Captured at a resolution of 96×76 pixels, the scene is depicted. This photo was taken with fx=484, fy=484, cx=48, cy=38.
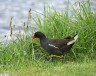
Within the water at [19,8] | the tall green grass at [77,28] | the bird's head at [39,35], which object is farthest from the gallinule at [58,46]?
the water at [19,8]

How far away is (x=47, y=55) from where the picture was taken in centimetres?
1005

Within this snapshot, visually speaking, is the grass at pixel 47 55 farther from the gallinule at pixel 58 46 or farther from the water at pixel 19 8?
the water at pixel 19 8

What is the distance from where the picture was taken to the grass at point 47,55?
29.2ft

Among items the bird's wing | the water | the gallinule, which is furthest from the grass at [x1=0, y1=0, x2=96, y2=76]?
the water

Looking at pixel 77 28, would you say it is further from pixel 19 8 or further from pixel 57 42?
pixel 19 8

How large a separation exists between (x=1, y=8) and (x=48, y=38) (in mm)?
7753

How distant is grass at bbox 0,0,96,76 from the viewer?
8.91 meters

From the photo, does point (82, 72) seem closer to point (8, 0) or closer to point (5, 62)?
point (5, 62)

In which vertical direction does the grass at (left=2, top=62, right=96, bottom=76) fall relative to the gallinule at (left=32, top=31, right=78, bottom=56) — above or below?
below

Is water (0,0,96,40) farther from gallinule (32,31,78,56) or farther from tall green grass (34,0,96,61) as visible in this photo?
gallinule (32,31,78,56)

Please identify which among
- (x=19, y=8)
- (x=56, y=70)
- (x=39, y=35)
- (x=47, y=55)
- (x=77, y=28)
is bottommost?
(x=56, y=70)

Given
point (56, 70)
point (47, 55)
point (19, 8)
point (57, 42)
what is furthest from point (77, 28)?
point (19, 8)

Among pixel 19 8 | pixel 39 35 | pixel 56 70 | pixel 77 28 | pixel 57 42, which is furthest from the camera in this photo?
pixel 19 8

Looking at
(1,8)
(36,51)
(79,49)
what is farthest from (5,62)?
(1,8)
